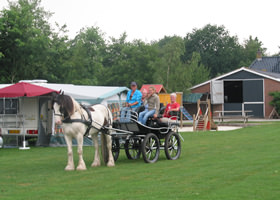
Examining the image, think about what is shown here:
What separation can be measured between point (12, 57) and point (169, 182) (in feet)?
79.1

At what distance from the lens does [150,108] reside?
41.5 ft

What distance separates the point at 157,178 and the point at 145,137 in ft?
8.51

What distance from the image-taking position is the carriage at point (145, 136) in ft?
40.0

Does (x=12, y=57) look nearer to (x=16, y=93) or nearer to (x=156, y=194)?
(x=16, y=93)

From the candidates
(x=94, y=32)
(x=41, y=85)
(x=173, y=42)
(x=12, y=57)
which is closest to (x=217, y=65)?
(x=94, y=32)

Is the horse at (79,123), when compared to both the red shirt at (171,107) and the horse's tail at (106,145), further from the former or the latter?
the red shirt at (171,107)

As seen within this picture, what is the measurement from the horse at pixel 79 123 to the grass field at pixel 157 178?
42cm

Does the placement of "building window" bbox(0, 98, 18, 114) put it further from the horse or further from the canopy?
the horse

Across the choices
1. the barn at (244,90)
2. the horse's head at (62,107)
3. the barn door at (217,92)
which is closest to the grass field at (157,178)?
the horse's head at (62,107)

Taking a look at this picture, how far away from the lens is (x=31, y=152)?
16422 millimetres

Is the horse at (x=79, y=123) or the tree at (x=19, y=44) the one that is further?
the tree at (x=19, y=44)

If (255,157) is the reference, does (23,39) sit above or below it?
above

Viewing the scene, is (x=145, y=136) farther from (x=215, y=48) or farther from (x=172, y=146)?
(x=215, y=48)

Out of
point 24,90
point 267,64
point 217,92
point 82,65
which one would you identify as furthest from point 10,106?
point 267,64
